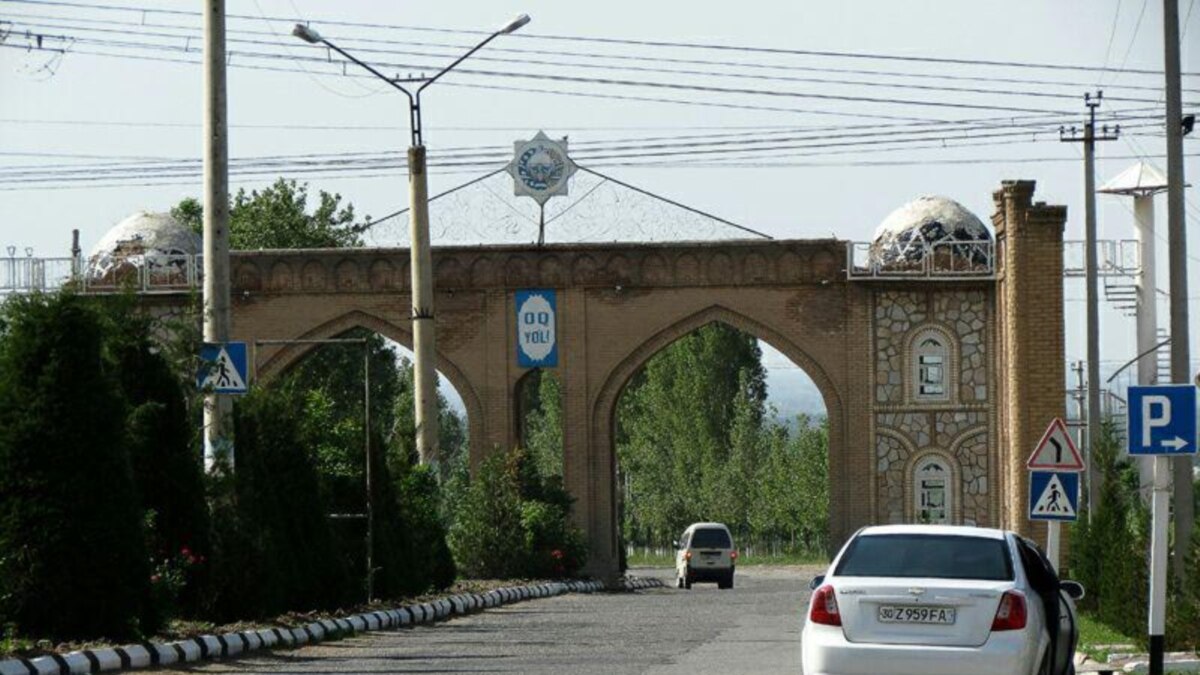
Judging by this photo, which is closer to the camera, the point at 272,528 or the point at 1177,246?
the point at 1177,246

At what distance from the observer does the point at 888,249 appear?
170ft

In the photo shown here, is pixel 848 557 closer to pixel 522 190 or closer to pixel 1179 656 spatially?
pixel 1179 656

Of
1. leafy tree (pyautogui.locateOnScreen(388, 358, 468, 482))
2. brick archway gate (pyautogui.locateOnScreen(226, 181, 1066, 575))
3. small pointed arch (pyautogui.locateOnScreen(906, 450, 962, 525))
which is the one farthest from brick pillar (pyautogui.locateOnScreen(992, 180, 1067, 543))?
leafy tree (pyautogui.locateOnScreen(388, 358, 468, 482))

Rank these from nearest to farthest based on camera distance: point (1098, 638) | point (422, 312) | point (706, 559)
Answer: point (1098, 638), point (422, 312), point (706, 559)

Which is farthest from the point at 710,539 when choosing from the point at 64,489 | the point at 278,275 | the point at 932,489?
the point at 64,489

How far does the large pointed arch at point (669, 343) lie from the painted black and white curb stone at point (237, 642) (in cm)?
1752

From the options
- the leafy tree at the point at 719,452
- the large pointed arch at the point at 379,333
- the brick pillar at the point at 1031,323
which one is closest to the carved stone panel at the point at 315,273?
the large pointed arch at the point at 379,333

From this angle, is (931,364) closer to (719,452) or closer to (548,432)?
(719,452)

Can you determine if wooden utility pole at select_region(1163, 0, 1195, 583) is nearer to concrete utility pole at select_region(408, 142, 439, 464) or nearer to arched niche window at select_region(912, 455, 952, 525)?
concrete utility pole at select_region(408, 142, 439, 464)

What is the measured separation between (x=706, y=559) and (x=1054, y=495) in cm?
3174

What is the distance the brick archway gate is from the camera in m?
50.9

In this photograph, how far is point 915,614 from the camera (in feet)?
51.3

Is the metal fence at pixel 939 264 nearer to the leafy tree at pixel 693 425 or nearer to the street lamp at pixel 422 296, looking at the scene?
the street lamp at pixel 422 296

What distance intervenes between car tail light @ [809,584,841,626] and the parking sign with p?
3.35m
